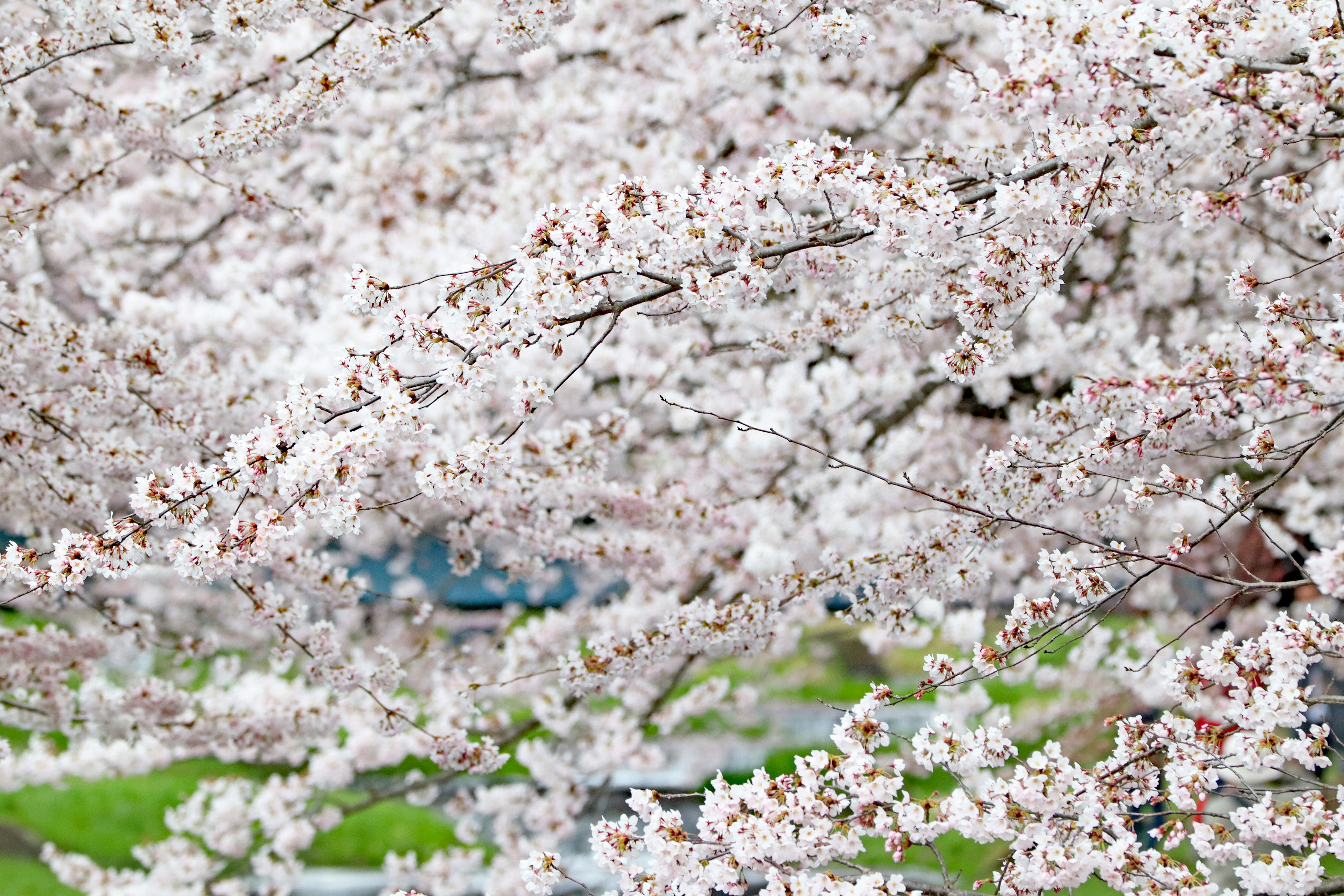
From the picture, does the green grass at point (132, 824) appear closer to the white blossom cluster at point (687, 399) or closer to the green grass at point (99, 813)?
the green grass at point (99, 813)

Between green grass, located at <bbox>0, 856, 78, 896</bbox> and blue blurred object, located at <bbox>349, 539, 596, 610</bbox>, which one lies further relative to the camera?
blue blurred object, located at <bbox>349, 539, 596, 610</bbox>

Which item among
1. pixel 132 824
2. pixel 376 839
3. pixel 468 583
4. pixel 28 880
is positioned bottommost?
pixel 468 583

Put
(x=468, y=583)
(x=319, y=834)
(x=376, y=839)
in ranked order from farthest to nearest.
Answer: (x=468, y=583), (x=376, y=839), (x=319, y=834)

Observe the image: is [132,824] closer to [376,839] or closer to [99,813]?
[99,813]

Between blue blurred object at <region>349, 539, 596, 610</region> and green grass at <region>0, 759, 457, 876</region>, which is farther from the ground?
green grass at <region>0, 759, 457, 876</region>

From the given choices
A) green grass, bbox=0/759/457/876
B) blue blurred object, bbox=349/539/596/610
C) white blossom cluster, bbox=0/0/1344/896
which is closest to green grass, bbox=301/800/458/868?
green grass, bbox=0/759/457/876

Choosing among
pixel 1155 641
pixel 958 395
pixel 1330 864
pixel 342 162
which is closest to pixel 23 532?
pixel 342 162

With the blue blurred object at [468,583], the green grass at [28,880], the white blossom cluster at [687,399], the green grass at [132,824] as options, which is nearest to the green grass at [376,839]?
the green grass at [132,824]

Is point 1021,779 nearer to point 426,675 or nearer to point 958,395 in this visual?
point 958,395

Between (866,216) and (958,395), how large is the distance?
4.23 m

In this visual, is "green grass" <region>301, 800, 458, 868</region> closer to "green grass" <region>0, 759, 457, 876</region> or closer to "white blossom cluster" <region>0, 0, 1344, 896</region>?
"green grass" <region>0, 759, 457, 876</region>

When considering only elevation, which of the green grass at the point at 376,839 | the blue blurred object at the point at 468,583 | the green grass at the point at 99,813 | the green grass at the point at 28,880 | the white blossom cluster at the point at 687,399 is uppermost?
the white blossom cluster at the point at 687,399

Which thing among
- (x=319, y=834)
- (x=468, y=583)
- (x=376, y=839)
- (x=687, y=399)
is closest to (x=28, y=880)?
(x=319, y=834)

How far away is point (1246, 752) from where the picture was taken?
8.87ft
